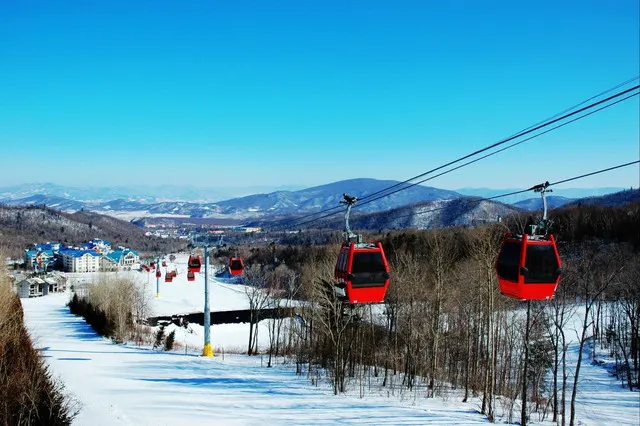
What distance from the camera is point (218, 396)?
21.1 m

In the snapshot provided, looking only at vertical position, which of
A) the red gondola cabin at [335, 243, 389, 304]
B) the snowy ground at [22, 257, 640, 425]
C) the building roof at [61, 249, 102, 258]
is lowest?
the snowy ground at [22, 257, 640, 425]

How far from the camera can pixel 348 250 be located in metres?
10.8

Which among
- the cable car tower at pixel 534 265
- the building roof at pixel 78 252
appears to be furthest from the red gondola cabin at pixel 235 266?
the building roof at pixel 78 252

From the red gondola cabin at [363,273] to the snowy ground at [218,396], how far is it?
28.6ft

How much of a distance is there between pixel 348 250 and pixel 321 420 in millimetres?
9945

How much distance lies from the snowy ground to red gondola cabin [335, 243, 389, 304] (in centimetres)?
872

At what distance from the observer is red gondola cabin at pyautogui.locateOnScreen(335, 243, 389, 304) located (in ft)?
34.8

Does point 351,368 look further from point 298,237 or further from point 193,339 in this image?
point 298,237

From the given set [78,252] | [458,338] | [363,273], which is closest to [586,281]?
[458,338]

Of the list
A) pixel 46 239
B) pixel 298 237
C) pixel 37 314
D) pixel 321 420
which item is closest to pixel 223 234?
pixel 321 420

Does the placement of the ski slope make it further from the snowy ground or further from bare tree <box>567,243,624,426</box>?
bare tree <box>567,243,624,426</box>

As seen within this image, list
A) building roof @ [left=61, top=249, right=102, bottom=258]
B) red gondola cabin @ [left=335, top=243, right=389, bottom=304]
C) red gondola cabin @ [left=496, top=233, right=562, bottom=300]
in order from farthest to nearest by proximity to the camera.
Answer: building roof @ [left=61, top=249, right=102, bottom=258] < red gondola cabin @ [left=335, top=243, right=389, bottom=304] < red gondola cabin @ [left=496, top=233, right=562, bottom=300]

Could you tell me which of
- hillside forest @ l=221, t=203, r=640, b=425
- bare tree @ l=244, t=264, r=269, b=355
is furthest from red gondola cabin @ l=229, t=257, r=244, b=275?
bare tree @ l=244, t=264, r=269, b=355

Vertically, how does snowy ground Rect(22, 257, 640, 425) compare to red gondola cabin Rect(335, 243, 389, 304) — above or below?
below
